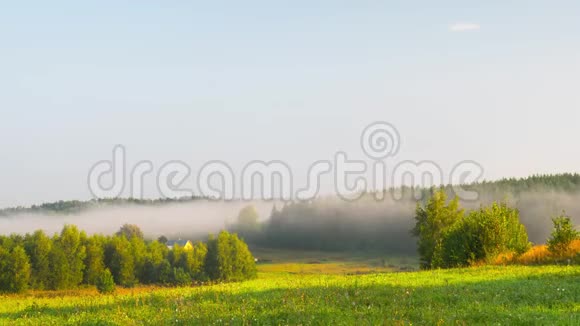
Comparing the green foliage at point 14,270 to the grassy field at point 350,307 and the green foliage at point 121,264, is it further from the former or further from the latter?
the grassy field at point 350,307

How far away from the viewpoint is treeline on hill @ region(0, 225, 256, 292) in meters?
99.9

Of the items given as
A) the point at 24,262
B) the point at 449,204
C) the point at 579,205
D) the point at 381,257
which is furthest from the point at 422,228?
the point at 381,257

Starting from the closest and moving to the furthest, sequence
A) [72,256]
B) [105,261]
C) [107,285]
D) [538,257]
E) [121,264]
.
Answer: [538,257] < [107,285] < [72,256] < [121,264] < [105,261]

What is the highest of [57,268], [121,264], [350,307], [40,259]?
[350,307]

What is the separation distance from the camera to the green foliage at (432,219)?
6294cm

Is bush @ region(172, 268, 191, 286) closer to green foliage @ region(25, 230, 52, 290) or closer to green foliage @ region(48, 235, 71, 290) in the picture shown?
green foliage @ region(48, 235, 71, 290)

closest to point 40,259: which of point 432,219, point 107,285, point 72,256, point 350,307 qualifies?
point 72,256

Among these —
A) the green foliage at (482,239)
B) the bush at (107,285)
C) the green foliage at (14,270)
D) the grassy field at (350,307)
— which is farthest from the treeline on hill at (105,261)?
the grassy field at (350,307)

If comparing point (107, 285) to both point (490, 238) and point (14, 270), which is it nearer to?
point (490, 238)

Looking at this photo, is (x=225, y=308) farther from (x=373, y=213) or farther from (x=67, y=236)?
(x=373, y=213)

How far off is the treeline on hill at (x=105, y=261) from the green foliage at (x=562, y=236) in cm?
6340

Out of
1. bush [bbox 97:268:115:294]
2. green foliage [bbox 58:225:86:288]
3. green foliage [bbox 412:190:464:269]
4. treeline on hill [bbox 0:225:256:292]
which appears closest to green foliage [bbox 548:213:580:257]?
bush [bbox 97:268:115:294]

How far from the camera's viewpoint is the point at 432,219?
63781mm

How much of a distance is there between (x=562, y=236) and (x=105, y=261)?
316ft
